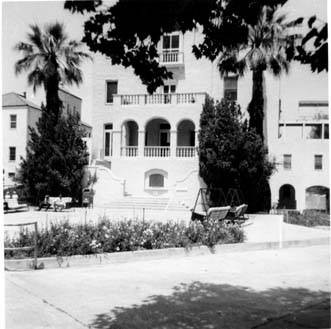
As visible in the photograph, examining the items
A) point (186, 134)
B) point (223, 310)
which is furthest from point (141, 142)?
point (223, 310)

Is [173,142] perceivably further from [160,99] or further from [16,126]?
[16,126]

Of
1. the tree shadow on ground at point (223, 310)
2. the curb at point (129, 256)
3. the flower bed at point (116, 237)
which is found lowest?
the tree shadow on ground at point (223, 310)

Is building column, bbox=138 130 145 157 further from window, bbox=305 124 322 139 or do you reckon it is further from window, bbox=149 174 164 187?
window, bbox=305 124 322 139

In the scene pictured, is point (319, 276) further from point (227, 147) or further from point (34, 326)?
point (227, 147)

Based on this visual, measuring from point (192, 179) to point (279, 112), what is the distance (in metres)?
7.49

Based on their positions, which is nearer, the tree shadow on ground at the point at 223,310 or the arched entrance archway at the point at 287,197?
the tree shadow on ground at the point at 223,310

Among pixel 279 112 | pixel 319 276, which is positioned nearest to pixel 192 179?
pixel 279 112

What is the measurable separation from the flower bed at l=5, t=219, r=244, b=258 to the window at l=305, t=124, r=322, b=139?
53.7 feet

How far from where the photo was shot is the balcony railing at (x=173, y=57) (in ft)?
94.9

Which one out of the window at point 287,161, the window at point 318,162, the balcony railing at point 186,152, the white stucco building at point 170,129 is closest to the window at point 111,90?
the white stucco building at point 170,129

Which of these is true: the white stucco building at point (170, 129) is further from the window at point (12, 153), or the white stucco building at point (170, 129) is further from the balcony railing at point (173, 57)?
the window at point (12, 153)

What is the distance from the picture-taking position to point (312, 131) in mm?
27047

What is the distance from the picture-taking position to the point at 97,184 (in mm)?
26438

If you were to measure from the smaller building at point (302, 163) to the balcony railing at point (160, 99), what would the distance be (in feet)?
18.8
